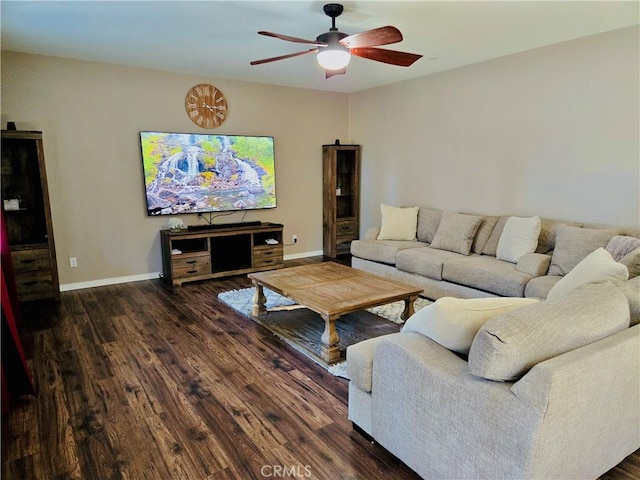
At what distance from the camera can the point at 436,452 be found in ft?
5.39

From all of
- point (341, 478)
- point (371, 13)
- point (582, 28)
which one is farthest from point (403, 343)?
point (582, 28)

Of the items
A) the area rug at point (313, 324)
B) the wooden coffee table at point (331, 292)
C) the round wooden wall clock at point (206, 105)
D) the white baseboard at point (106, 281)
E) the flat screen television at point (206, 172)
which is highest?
the round wooden wall clock at point (206, 105)

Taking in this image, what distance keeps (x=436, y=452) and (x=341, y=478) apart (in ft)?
1.57

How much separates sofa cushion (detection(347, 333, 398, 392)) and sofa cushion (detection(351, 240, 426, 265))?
8.97 feet

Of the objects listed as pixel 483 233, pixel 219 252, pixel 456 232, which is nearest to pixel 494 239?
pixel 483 233

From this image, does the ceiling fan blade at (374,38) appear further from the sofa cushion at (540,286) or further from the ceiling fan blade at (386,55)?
the sofa cushion at (540,286)

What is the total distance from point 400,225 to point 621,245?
8.13 feet

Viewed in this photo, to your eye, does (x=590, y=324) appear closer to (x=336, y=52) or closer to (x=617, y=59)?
(x=336, y=52)

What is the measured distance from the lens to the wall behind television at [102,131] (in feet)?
Result: 14.2

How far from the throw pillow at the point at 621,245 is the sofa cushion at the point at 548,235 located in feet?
2.16

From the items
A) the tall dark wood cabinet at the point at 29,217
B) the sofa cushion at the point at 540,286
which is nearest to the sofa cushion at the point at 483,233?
the sofa cushion at the point at 540,286

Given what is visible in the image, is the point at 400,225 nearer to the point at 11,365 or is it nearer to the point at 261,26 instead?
the point at 261,26

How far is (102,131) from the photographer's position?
4.68 m

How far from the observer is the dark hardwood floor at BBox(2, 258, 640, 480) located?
6.34 feet
